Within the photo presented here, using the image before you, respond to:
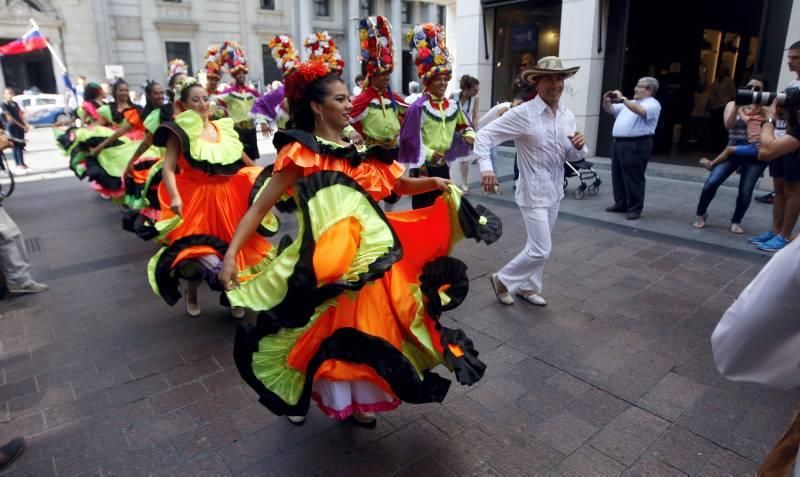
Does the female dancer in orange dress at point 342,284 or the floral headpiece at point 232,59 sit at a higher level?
the floral headpiece at point 232,59

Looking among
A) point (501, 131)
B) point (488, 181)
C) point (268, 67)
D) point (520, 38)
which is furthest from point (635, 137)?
point (268, 67)

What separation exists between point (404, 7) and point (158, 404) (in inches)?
1602

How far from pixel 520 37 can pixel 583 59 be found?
2515 millimetres

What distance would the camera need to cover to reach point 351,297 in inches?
97.4

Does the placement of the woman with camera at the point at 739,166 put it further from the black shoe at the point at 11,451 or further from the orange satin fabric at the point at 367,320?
the black shoe at the point at 11,451

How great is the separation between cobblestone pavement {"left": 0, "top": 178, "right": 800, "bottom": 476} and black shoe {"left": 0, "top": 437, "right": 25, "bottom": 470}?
5 cm

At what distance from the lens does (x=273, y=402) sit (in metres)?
2.59

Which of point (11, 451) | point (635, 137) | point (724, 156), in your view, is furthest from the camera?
point (635, 137)

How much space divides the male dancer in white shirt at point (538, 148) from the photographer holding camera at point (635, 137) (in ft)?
9.39

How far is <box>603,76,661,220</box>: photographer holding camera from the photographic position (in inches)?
272

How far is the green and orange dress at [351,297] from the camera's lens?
230 centimetres

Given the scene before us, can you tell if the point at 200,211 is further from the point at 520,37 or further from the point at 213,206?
the point at 520,37

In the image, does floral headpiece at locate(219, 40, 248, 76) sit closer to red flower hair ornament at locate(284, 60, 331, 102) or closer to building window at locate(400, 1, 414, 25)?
red flower hair ornament at locate(284, 60, 331, 102)

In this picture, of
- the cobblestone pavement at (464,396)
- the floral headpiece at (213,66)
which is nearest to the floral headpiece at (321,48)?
the cobblestone pavement at (464,396)
